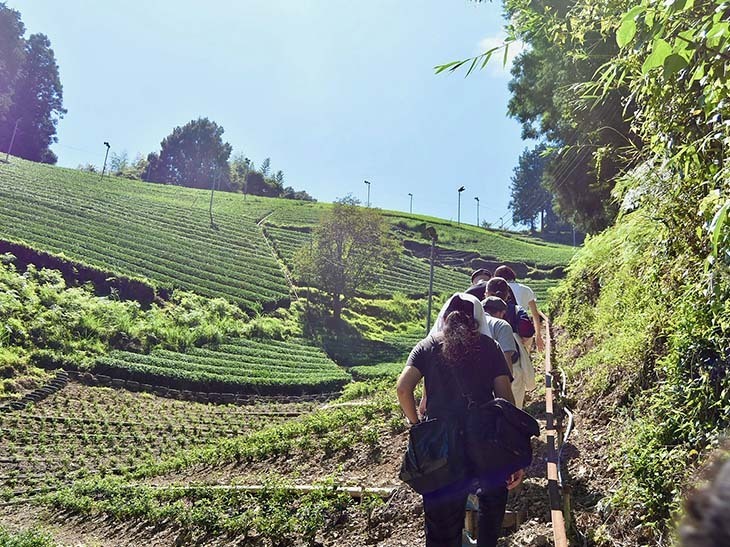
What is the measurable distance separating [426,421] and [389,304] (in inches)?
1618

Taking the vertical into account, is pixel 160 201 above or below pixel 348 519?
above

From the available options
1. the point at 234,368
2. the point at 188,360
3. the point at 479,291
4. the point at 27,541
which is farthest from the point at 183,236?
the point at 479,291

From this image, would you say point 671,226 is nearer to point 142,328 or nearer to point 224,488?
point 224,488

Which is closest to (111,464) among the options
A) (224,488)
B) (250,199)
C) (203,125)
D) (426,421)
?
(224,488)

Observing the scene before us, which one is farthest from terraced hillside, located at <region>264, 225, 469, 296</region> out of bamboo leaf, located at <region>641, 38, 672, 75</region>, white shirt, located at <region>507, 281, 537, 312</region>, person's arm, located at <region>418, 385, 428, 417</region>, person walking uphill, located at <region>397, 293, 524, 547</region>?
bamboo leaf, located at <region>641, 38, 672, 75</region>

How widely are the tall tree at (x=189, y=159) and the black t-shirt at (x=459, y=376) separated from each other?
99.3 m

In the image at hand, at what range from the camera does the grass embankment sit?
2.53 metres

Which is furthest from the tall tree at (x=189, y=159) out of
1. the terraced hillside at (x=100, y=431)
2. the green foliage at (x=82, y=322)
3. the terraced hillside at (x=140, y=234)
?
the terraced hillside at (x=100, y=431)

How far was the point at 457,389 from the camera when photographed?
258cm

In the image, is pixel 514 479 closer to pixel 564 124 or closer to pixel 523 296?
pixel 523 296

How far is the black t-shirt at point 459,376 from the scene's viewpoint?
8.43ft

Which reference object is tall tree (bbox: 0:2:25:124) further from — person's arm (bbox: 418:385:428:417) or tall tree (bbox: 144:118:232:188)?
person's arm (bbox: 418:385:428:417)

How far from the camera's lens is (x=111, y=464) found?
1381 centimetres

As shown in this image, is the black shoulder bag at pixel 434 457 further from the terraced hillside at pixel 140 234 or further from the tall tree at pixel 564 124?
the terraced hillside at pixel 140 234
